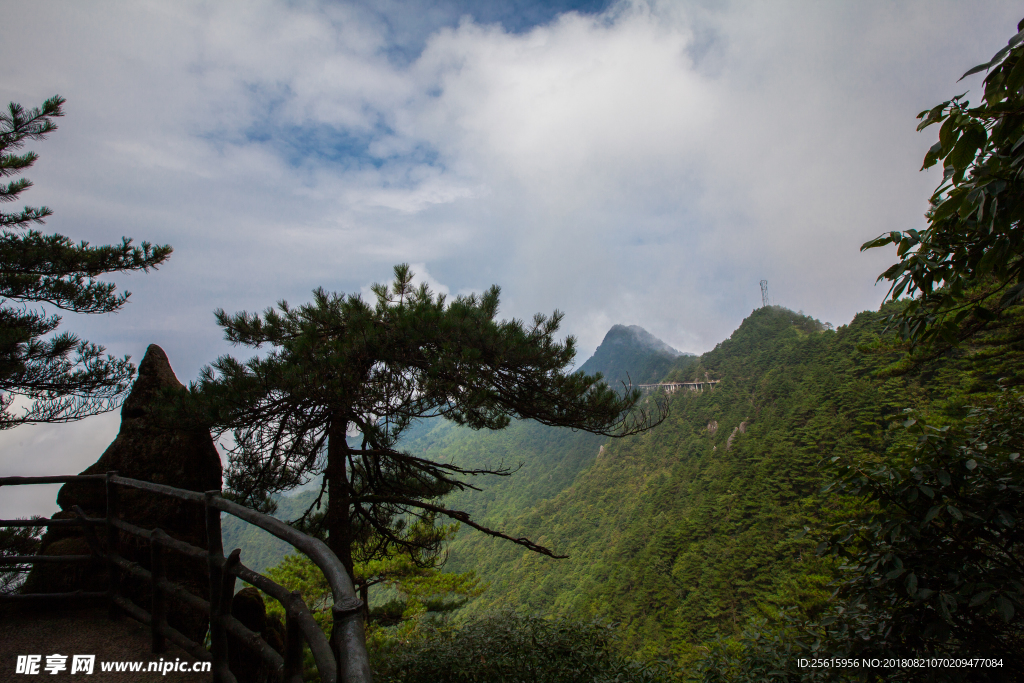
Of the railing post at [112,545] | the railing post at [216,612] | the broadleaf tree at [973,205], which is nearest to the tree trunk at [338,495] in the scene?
the railing post at [112,545]

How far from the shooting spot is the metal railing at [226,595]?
39.0 inches

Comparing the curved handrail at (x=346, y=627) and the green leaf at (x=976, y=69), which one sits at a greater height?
the green leaf at (x=976, y=69)

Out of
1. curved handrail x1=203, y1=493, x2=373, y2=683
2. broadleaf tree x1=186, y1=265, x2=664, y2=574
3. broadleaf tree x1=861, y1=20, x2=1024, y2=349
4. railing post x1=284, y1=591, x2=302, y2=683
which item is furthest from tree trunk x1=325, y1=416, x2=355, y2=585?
broadleaf tree x1=861, y1=20, x2=1024, y2=349

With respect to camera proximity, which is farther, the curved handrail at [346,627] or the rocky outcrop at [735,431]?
the rocky outcrop at [735,431]

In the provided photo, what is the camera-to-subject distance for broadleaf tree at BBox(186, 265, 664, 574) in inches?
128

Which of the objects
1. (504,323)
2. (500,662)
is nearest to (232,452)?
(504,323)

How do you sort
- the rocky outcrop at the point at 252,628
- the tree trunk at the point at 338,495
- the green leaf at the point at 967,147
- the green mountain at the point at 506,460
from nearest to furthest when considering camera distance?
the green leaf at the point at 967,147 < the rocky outcrop at the point at 252,628 < the tree trunk at the point at 338,495 < the green mountain at the point at 506,460

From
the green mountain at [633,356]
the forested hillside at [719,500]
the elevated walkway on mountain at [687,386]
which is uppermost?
the green mountain at [633,356]

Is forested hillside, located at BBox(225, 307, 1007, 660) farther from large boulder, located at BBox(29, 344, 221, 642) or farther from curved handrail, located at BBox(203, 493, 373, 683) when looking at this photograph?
large boulder, located at BBox(29, 344, 221, 642)

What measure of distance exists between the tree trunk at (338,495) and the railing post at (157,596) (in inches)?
74.0

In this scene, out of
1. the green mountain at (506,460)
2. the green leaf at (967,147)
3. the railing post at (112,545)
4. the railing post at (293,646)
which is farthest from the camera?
the green mountain at (506,460)

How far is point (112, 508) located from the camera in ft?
7.70

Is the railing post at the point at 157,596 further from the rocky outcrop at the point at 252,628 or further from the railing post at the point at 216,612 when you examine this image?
the rocky outcrop at the point at 252,628

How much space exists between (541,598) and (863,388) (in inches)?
819
